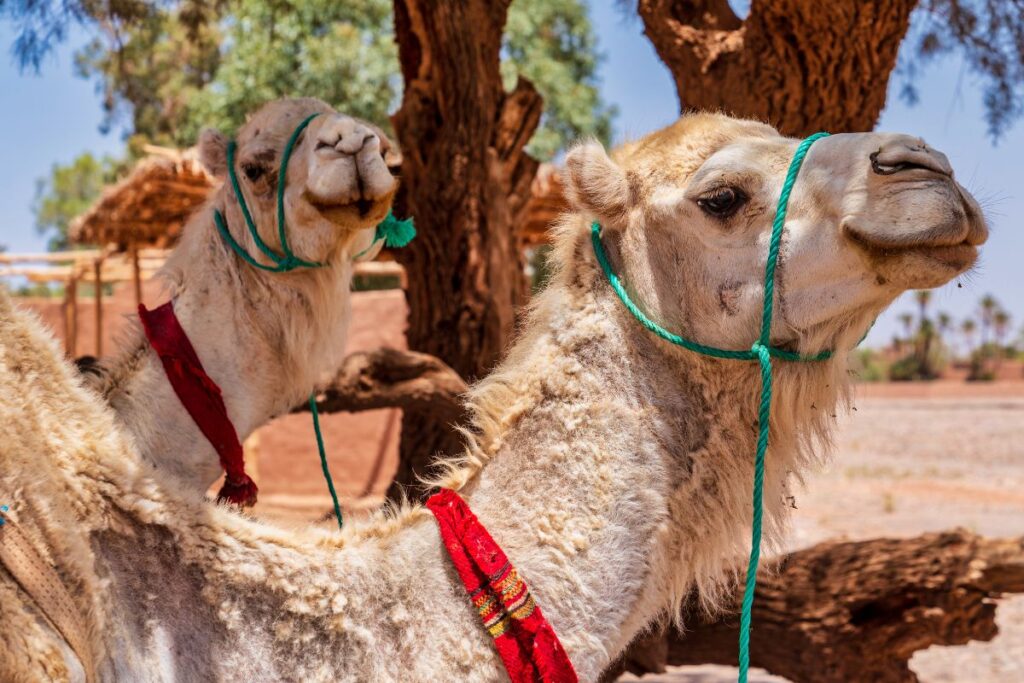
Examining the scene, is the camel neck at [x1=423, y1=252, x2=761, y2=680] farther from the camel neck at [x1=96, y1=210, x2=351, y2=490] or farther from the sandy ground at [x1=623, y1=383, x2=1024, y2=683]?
the camel neck at [x1=96, y1=210, x2=351, y2=490]

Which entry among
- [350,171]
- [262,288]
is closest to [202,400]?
[262,288]

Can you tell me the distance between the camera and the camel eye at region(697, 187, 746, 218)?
7.24 feet

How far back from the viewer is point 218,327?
12.2 feet

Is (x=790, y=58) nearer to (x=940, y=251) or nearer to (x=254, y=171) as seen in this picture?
(x=254, y=171)

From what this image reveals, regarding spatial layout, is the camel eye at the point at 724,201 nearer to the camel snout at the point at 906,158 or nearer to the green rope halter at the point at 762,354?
the green rope halter at the point at 762,354

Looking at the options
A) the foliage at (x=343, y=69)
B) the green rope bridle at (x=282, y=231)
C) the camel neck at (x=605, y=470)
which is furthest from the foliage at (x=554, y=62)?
the camel neck at (x=605, y=470)

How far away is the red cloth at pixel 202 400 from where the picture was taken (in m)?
3.51

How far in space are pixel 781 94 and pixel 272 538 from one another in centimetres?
339

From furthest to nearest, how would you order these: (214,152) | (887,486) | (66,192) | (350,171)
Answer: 1. (66,192)
2. (887,486)
3. (214,152)
4. (350,171)

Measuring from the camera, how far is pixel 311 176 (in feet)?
11.4

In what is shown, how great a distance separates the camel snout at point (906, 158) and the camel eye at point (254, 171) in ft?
7.99

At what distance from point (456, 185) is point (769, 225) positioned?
10.8 ft

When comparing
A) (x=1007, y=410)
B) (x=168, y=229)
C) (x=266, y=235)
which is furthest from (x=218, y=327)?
(x=1007, y=410)

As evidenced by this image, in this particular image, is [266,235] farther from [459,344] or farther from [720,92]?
[720,92]
